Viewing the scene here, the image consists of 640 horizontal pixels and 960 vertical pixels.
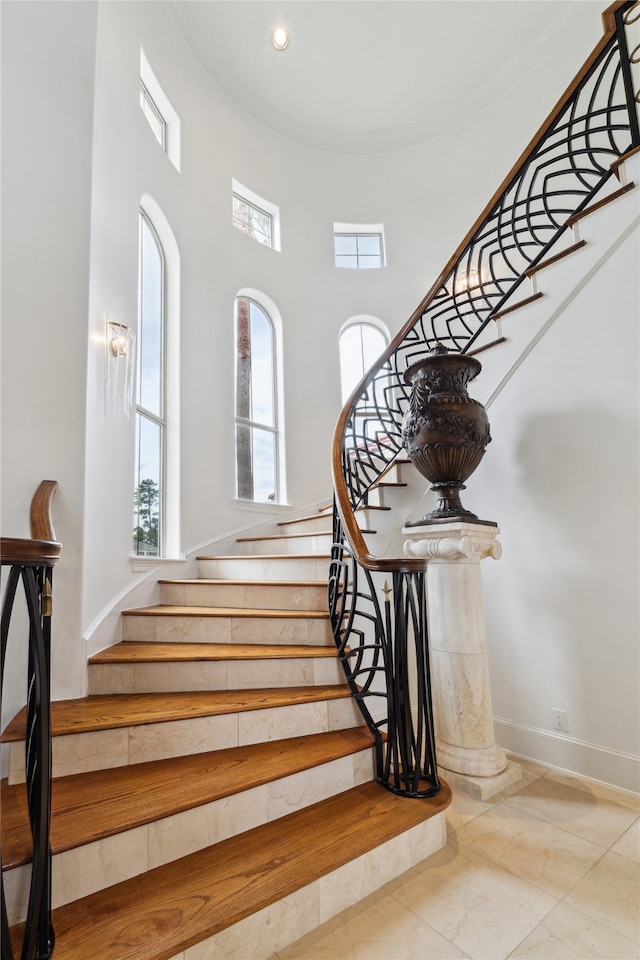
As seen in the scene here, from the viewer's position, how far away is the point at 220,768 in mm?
1771

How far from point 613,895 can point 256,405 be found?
4105 mm

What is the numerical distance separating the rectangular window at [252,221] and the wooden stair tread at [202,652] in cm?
409

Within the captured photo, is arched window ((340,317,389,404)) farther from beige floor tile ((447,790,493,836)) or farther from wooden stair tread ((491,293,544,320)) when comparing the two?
beige floor tile ((447,790,493,836))

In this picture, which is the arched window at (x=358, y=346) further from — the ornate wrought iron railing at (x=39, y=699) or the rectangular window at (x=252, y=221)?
the ornate wrought iron railing at (x=39, y=699)

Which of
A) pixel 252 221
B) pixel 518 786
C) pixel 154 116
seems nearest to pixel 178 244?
pixel 154 116

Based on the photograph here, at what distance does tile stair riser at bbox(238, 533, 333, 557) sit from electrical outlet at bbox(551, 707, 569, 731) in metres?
1.58

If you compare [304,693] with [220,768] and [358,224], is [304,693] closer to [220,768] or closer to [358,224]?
[220,768]

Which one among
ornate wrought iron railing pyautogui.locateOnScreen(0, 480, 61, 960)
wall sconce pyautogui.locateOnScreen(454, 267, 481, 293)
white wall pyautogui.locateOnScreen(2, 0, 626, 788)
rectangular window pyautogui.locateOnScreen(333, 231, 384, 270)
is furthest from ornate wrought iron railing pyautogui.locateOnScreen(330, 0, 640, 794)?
rectangular window pyautogui.locateOnScreen(333, 231, 384, 270)

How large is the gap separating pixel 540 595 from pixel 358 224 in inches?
190

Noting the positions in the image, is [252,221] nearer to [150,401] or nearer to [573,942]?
[150,401]

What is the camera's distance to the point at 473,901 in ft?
5.05

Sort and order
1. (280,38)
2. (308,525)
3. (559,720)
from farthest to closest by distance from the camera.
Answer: (280,38), (308,525), (559,720)

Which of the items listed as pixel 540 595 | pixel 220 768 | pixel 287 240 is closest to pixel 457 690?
pixel 540 595

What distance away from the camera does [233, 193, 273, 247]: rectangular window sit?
16.0 ft
